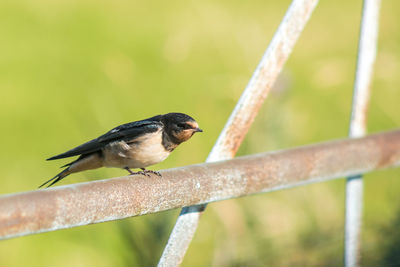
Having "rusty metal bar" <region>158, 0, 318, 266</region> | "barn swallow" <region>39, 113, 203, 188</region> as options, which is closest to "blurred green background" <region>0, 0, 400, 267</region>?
"barn swallow" <region>39, 113, 203, 188</region>

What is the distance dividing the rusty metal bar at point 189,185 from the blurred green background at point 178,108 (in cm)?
70

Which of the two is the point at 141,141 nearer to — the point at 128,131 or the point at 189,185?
the point at 128,131

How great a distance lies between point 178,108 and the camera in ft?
10.8

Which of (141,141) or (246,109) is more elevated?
(246,109)

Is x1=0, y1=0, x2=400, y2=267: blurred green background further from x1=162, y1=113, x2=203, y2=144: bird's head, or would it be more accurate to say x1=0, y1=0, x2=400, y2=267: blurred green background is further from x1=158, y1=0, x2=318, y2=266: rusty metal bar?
x1=158, y1=0, x2=318, y2=266: rusty metal bar

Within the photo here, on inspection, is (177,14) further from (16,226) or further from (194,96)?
(16,226)

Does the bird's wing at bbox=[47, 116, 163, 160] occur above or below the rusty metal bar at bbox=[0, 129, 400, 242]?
below

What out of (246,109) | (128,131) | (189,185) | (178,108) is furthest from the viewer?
(178,108)

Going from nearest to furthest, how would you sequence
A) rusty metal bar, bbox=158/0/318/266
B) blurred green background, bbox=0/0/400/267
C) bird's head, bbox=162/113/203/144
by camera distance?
rusty metal bar, bbox=158/0/318/266
bird's head, bbox=162/113/203/144
blurred green background, bbox=0/0/400/267

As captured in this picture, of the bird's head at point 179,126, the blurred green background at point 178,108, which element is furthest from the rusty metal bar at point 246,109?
the blurred green background at point 178,108

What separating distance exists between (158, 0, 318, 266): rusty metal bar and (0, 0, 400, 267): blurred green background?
626 millimetres

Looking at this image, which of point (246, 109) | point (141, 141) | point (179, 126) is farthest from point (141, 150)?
point (246, 109)

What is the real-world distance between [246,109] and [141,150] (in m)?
0.56

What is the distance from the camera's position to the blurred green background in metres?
2.67
